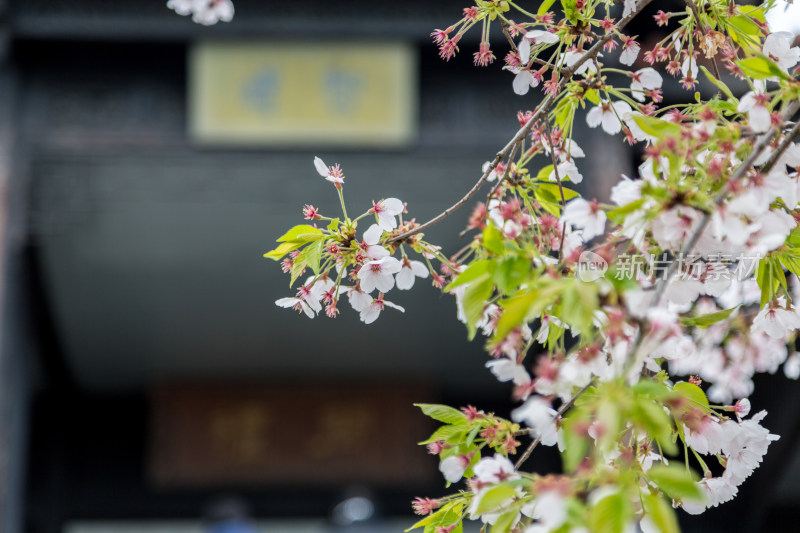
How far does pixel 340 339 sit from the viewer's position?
4.84 meters

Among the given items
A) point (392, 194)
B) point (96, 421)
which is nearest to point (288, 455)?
point (96, 421)

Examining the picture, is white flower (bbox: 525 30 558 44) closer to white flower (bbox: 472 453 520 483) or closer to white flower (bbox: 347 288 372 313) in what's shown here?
white flower (bbox: 347 288 372 313)

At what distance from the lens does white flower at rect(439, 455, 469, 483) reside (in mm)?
934

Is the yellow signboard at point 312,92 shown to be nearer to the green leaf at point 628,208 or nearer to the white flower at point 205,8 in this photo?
the white flower at point 205,8

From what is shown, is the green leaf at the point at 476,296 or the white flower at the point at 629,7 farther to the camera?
the white flower at the point at 629,7

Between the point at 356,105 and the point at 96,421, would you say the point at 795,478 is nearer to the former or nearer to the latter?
the point at 356,105

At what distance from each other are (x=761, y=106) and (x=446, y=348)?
4.16 m

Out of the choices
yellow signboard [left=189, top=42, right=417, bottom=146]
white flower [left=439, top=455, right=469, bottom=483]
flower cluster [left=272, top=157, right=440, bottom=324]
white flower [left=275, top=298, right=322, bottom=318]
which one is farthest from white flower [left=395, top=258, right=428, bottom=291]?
yellow signboard [left=189, top=42, right=417, bottom=146]

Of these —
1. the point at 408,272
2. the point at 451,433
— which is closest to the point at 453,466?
the point at 451,433

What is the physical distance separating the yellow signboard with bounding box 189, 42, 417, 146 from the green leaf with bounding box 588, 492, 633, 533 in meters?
3.44

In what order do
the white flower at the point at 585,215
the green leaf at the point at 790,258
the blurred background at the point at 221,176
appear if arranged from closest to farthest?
the white flower at the point at 585,215, the green leaf at the point at 790,258, the blurred background at the point at 221,176

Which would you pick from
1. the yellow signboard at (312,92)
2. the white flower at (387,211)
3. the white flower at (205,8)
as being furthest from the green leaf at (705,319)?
the yellow signboard at (312,92)

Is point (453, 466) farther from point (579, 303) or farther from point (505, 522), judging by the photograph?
point (579, 303)

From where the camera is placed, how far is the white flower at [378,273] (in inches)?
40.8
